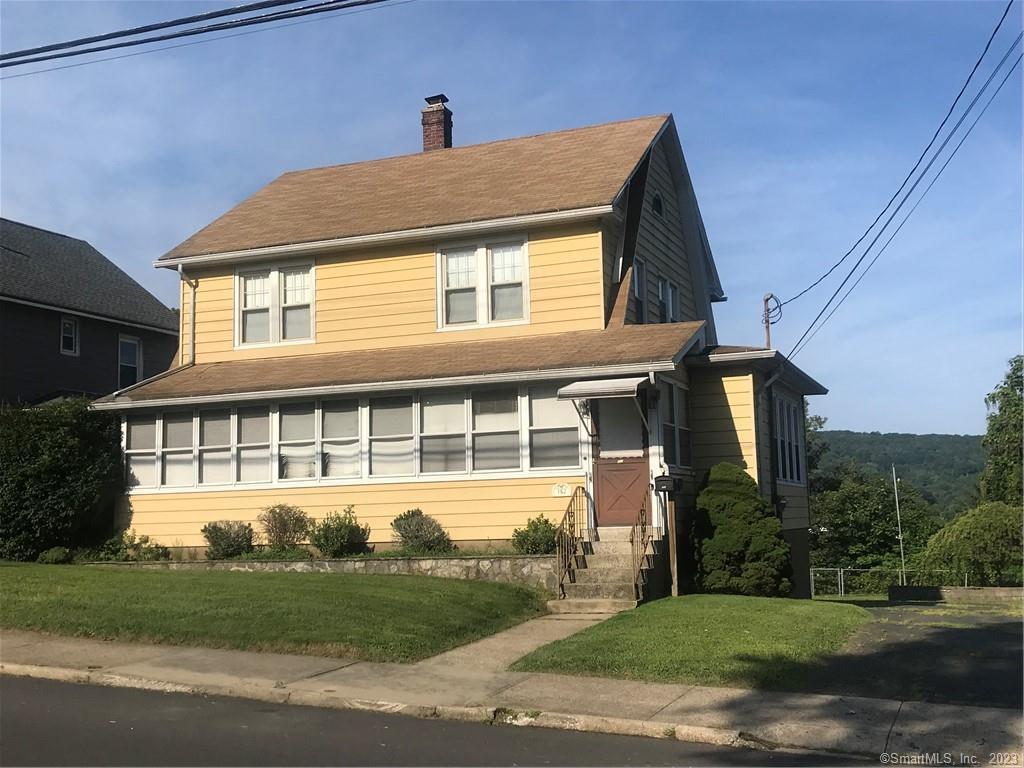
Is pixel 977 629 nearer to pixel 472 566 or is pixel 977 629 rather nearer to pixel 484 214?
pixel 472 566

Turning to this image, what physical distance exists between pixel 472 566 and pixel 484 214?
6.89 meters

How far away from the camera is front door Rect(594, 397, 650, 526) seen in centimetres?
1661

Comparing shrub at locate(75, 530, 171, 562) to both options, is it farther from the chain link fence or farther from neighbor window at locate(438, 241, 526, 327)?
the chain link fence

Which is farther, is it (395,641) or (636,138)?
(636,138)

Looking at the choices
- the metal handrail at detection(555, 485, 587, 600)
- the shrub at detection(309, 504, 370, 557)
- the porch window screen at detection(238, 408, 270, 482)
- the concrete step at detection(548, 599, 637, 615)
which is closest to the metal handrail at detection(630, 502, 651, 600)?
the concrete step at detection(548, 599, 637, 615)

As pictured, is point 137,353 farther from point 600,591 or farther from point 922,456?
point 922,456

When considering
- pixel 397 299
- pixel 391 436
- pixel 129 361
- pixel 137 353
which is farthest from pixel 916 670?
pixel 137 353

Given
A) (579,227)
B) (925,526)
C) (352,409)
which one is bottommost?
(925,526)

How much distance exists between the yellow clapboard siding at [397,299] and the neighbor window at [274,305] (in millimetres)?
208

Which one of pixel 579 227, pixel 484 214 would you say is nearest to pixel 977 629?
pixel 579 227

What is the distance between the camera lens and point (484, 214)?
762 inches

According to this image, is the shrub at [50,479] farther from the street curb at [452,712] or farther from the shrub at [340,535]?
the street curb at [452,712]

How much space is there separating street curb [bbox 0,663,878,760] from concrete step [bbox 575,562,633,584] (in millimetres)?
6383

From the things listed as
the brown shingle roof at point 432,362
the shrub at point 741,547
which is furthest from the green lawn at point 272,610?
the brown shingle roof at point 432,362
